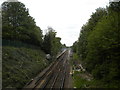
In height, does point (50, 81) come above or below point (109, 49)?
below

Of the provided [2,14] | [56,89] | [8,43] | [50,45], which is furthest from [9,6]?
[56,89]

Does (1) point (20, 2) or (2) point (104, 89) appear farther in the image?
(1) point (20, 2)

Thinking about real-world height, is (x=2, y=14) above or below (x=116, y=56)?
above

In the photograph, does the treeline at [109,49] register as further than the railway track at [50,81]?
Result: No

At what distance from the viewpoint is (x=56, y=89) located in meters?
16.6

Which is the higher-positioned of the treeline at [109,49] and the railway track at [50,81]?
the treeline at [109,49]

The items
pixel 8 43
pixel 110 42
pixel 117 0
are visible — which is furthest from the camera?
pixel 8 43

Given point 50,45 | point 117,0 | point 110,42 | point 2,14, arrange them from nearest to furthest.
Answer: point 110,42 < point 117,0 < point 2,14 < point 50,45

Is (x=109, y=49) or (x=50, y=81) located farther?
(x=50, y=81)

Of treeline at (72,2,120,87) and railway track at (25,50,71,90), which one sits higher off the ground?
treeline at (72,2,120,87)

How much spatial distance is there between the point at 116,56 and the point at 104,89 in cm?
350

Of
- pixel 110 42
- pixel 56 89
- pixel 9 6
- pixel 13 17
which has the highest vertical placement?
pixel 9 6

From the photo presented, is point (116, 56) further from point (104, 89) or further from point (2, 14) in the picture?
point (2, 14)

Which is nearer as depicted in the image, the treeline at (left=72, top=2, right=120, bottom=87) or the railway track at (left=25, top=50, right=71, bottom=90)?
the treeline at (left=72, top=2, right=120, bottom=87)
